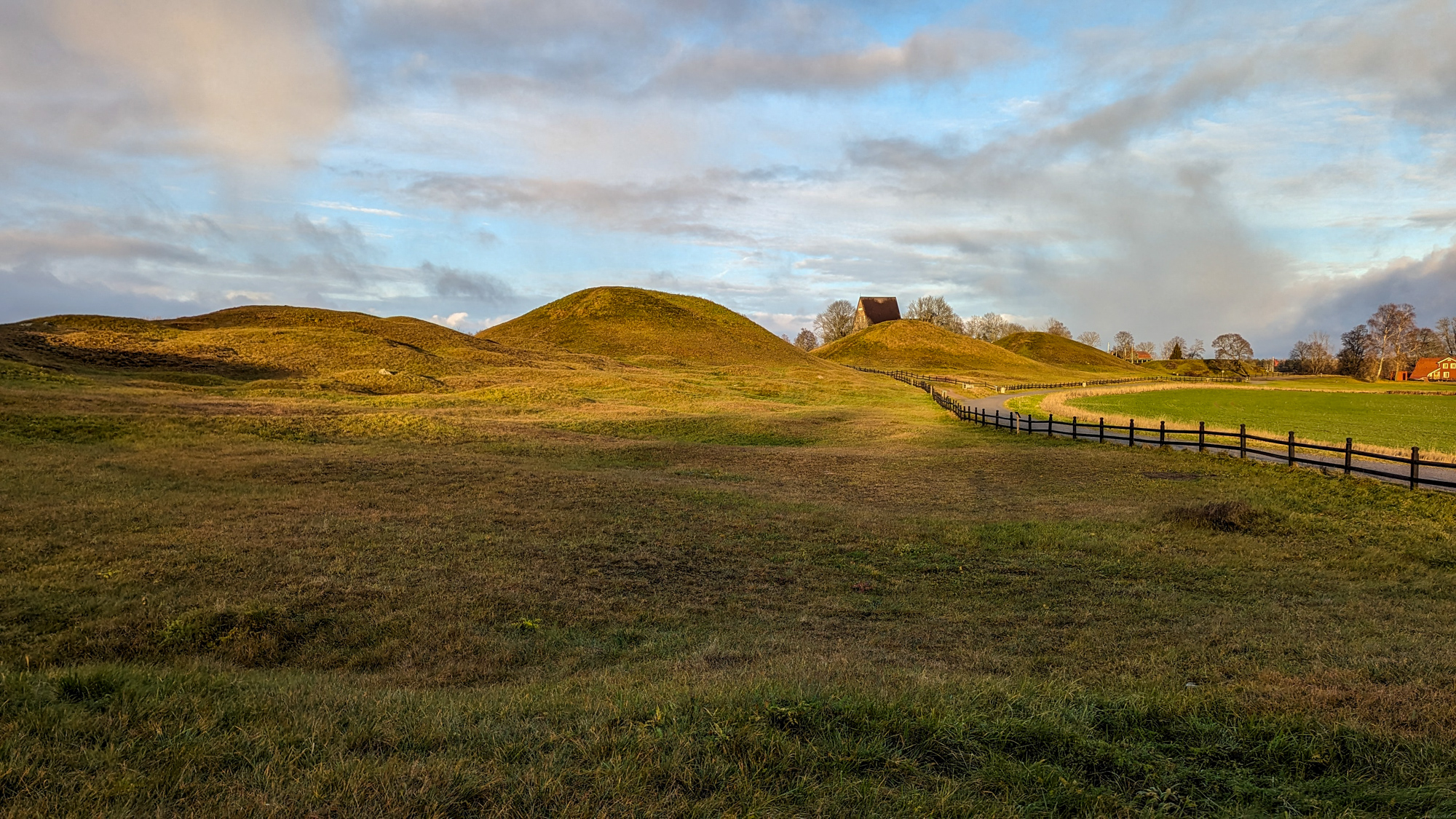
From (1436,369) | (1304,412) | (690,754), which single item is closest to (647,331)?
(1304,412)

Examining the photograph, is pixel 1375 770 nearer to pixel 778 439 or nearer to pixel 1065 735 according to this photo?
pixel 1065 735

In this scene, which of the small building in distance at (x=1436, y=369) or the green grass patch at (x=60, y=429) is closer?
the green grass patch at (x=60, y=429)

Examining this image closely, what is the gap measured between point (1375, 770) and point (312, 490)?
19.9m

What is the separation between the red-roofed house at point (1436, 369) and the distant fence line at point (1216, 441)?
139197 mm

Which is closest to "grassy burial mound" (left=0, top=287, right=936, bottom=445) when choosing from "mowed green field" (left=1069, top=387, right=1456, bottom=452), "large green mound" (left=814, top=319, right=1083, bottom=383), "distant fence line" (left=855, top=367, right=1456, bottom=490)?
"distant fence line" (left=855, top=367, right=1456, bottom=490)

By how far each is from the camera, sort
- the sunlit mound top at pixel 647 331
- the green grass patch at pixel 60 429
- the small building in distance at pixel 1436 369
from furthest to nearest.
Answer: the small building in distance at pixel 1436 369 < the sunlit mound top at pixel 647 331 < the green grass patch at pixel 60 429

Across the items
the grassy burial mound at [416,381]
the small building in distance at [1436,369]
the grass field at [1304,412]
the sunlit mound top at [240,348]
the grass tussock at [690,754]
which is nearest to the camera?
the grass tussock at [690,754]

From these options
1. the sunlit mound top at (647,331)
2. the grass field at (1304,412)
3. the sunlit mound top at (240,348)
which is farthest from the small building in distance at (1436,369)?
the sunlit mound top at (240,348)

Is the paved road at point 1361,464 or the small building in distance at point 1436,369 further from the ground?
the small building in distance at point 1436,369

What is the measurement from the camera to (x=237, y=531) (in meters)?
13.1

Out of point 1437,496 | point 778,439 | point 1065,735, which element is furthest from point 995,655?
point 778,439

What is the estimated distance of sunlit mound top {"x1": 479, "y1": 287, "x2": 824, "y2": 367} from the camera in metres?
118

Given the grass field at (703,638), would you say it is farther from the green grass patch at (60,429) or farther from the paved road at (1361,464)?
the paved road at (1361,464)

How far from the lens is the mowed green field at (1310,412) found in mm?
35594
